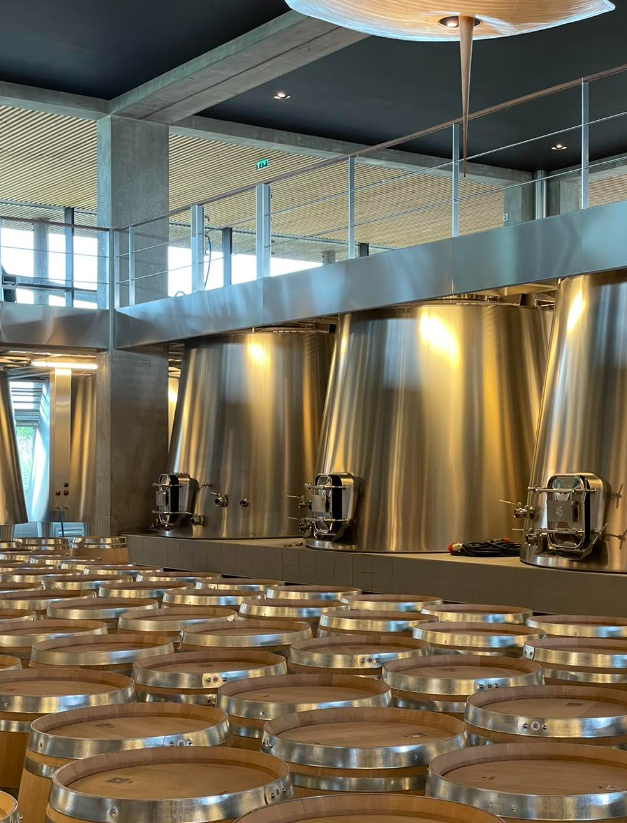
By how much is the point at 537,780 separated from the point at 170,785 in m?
0.68

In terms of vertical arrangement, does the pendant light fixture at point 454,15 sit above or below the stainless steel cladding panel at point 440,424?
above

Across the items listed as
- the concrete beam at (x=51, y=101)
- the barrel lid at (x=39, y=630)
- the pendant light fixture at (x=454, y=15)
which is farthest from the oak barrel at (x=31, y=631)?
the concrete beam at (x=51, y=101)

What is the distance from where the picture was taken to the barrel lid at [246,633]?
3727mm

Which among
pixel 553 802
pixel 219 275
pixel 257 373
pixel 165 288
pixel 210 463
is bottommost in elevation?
pixel 553 802

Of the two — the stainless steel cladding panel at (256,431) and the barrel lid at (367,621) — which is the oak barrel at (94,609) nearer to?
the barrel lid at (367,621)

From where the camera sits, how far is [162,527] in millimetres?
11797

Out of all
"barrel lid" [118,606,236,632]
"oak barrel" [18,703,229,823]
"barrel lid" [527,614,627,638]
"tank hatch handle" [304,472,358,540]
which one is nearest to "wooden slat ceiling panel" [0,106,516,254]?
"tank hatch handle" [304,472,358,540]

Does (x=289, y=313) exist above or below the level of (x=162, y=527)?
above

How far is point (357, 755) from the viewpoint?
230 cm

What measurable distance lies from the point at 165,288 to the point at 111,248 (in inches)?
28.6

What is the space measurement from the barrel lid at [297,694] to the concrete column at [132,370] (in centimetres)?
964

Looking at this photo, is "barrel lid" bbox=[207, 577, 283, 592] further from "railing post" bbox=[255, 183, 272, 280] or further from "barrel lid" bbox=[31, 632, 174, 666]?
"railing post" bbox=[255, 183, 272, 280]

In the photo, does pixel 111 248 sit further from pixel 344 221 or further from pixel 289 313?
pixel 344 221

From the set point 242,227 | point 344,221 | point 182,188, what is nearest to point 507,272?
point 182,188
